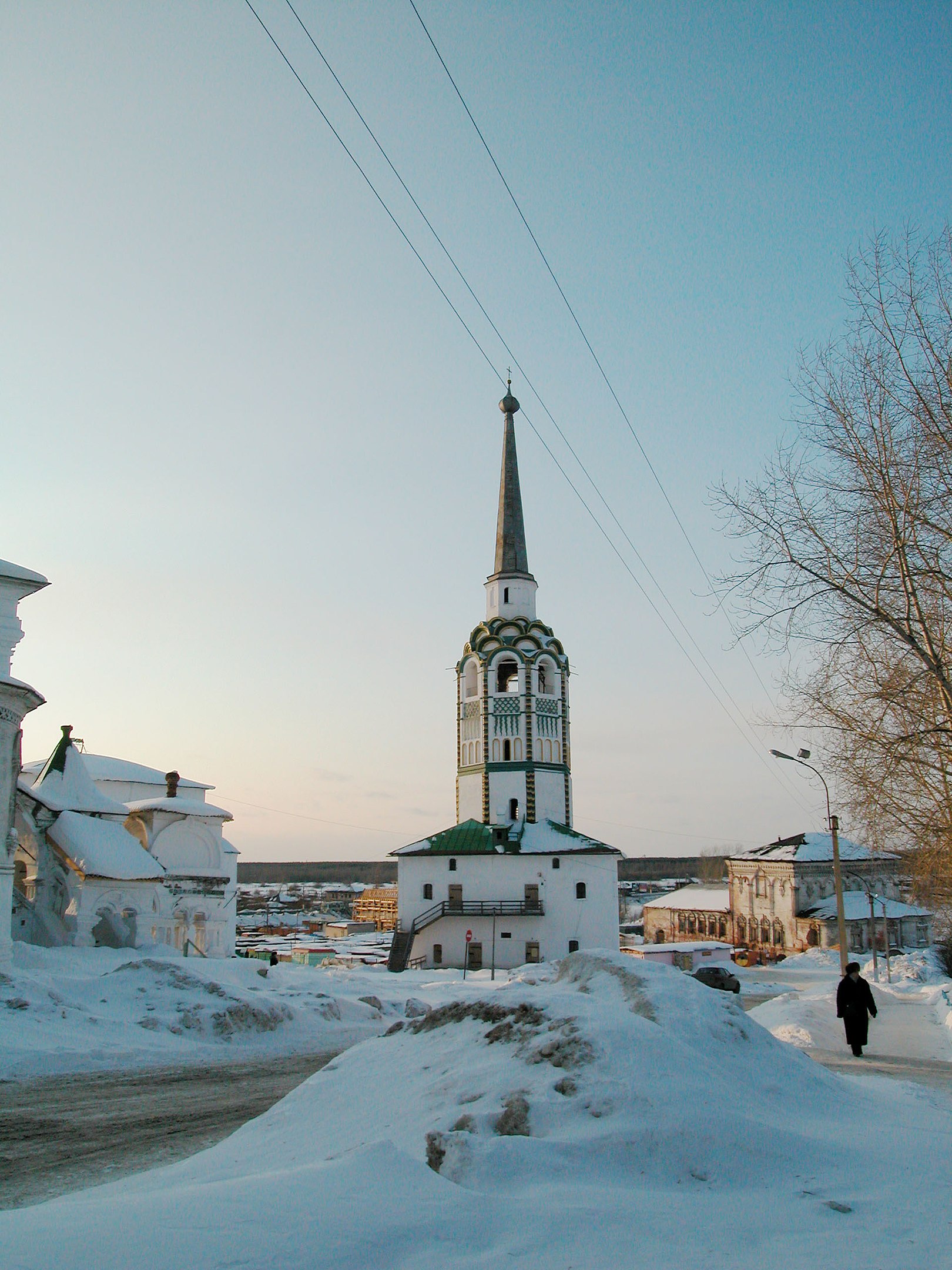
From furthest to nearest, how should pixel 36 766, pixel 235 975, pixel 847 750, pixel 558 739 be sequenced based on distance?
pixel 558 739 < pixel 36 766 < pixel 235 975 < pixel 847 750

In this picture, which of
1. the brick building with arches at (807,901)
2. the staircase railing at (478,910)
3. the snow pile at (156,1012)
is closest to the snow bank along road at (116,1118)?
the snow pile at (156,1012)

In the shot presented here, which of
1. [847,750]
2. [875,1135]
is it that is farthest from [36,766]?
[875,1135]

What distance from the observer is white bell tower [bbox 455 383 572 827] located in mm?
44500

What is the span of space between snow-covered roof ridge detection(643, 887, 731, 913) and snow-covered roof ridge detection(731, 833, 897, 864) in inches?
268

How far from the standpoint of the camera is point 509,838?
4306cm

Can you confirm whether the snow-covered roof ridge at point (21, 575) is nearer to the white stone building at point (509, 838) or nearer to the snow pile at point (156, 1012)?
the snow pile at point (156, 1012)

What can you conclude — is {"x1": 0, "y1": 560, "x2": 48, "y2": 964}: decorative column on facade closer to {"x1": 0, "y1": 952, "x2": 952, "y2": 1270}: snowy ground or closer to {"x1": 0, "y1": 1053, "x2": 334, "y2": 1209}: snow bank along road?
{"x1": 0, "y1": 1053, "x2": 334, "y2": 1209}: snow bank along road

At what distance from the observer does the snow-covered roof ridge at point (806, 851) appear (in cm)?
5847

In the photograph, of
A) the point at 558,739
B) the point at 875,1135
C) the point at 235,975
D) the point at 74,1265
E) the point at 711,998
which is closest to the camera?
the point at 74,1265

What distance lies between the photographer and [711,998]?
10.1m

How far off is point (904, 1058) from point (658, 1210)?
9.66m

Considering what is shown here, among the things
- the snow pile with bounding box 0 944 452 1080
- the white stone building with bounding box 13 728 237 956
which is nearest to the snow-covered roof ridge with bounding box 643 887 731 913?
the white stone building with bounding box 13 728 237 956

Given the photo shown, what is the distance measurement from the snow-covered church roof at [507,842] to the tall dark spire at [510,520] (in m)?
13.4

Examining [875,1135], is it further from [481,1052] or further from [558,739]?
[558,739]
